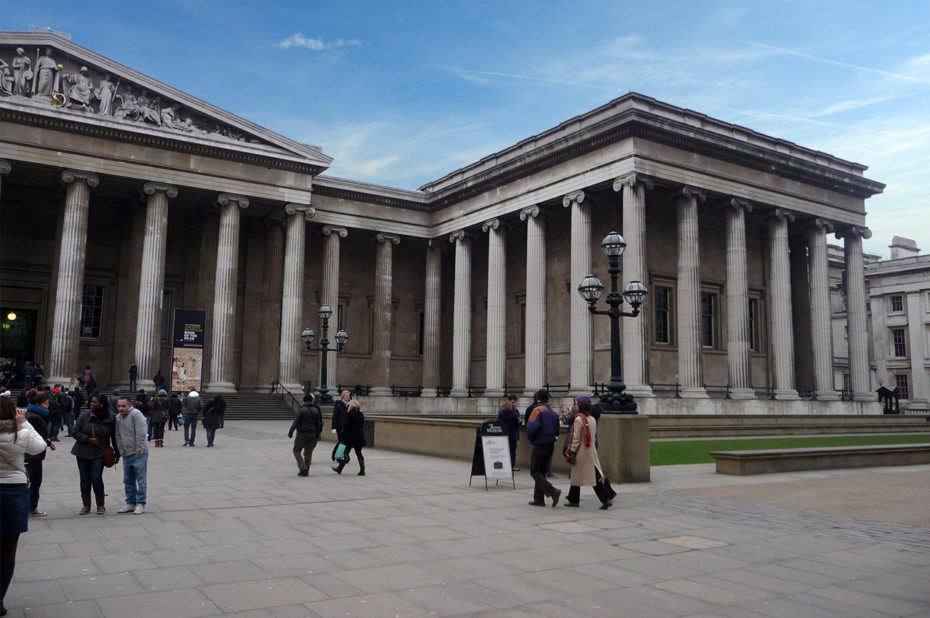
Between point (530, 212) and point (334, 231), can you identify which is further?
point (334, 231)

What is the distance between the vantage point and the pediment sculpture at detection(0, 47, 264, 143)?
34.1 meters

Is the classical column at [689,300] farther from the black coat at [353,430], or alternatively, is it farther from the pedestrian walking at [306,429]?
the pedestrian walking at [306,429]

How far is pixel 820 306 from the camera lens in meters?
40.4

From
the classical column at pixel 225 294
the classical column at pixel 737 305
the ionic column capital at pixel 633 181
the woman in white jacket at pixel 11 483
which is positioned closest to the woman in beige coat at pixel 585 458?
the woman in white jacket at pixel 11 483

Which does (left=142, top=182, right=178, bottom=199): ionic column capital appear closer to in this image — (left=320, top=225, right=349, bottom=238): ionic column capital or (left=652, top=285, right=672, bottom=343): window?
(left=320, top=225, right=349, bottom=238): ionic column capital

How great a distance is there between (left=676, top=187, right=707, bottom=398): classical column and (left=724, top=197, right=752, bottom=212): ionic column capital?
2034mm

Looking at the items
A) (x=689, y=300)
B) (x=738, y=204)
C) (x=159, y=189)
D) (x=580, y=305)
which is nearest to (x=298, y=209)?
(x=159, y=189)

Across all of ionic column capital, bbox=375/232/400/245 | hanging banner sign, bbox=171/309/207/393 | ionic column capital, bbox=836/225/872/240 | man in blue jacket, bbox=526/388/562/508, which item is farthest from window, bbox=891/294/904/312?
man in blue jacket, bbox=526/388/562/508

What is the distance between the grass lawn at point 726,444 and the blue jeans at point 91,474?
41.8ft

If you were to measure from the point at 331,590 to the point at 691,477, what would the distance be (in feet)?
38.4

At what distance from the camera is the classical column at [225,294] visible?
38.0m

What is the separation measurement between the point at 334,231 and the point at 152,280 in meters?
10.9

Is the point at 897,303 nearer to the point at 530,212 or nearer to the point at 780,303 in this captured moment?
the point at 780,303

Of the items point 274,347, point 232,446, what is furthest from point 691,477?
point 274,347
